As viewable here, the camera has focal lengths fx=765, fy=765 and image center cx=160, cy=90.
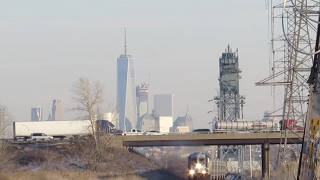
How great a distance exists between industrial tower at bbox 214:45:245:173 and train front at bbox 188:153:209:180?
6158 cm

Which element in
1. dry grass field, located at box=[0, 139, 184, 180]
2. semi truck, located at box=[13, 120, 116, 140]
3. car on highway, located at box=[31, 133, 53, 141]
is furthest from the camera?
semi truck, located at box=[13, 120, 116, 140]

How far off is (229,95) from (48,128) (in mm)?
51455

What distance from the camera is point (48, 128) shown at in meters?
122

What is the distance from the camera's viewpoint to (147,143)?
331ft

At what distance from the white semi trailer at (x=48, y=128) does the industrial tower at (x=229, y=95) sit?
43.2 meters

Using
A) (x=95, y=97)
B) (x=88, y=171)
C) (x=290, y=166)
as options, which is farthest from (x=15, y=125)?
(x=290, y=166)

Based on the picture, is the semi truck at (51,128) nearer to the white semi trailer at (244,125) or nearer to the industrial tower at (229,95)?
the white semi trailer at (244,125)

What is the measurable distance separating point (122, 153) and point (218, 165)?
13.0 meters

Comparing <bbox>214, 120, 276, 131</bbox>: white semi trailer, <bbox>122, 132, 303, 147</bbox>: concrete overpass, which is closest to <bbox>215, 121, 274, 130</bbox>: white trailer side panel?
<bbox>214, 120, 276, 131</bbox>: white semi trailer

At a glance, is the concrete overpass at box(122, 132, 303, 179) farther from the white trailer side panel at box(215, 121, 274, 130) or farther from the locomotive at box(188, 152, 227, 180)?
the white trailer side panel at box(215, 121, 274, 130)

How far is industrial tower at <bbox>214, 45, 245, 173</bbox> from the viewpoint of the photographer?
158000 millimetres

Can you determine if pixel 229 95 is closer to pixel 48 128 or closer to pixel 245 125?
pixel 245 125

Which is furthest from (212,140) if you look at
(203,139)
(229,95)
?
(229,95)

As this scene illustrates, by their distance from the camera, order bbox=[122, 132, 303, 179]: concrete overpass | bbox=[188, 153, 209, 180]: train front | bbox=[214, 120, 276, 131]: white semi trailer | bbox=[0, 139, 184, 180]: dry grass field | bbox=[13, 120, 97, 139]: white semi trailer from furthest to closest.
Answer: bbox=[214, 120, 276, 131]: white semi trailer < bbox=[13, 120, 97, 139]: white semi trailer < bbox=[122, 132, 303, 179]: concrete overpass < bbox=[188, 153, 209, 180]: train front < bbox=[0, 139, 184, 180]: dry grass field
